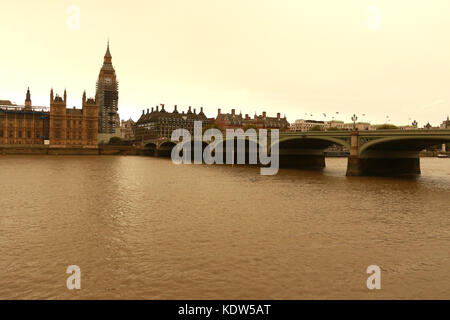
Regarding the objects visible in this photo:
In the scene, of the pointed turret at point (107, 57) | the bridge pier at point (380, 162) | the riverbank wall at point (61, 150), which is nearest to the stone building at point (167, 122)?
the pointed turret at point (107, 57)

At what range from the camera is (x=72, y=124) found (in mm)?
124875

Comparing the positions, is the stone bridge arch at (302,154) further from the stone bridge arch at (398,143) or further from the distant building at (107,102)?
the distant building at (107,102)

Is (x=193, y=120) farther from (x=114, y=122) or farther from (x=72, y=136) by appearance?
(x=72, y=136)

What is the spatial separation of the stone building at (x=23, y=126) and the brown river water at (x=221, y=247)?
4454 inches

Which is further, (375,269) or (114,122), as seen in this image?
(114,122)

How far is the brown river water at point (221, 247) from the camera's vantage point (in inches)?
375

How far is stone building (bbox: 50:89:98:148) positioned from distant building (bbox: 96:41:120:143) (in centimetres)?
3034

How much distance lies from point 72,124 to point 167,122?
47.5 meters

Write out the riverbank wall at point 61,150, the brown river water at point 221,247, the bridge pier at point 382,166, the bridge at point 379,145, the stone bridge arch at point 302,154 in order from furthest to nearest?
the riverbank wall at point 61,150, the stone bridge arch at point 302,154, the bridge pier at point 382,166, the bridge at point 379,145, the brown river water at point 221,247

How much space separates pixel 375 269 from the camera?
430 inches

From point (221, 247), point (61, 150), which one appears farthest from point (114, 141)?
point (221, 247)

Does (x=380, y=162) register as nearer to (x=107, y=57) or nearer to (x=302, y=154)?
(x=302, y=154)

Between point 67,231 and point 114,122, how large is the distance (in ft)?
510
